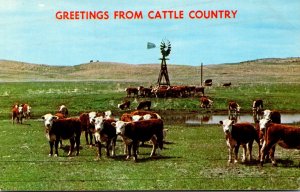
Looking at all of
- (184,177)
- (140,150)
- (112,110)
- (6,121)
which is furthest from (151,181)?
(6,121)

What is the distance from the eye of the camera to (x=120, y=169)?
9898mm

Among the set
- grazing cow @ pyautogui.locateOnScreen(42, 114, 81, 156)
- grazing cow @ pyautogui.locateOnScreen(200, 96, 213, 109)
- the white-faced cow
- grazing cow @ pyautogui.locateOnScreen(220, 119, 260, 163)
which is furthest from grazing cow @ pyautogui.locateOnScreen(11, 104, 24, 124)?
the white-faced cow

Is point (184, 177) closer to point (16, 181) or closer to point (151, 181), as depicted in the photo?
point (151, 181)

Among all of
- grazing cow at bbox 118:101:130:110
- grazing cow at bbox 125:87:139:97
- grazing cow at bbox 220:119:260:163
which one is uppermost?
grazing cow at bbox 125:87:139:97

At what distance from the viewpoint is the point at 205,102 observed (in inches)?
491

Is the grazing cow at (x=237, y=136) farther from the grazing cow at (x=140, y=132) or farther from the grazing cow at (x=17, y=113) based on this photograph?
the grazing cow at (x=17, y=113)

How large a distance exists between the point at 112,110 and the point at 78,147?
1.31 m

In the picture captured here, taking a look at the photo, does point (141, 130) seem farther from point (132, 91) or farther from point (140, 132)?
point (132, 91)

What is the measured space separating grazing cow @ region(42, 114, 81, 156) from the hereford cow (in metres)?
0.61

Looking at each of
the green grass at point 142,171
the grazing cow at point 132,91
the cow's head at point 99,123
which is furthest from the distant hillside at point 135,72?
the green grass at point 142,171

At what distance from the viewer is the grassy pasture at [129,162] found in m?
9.49

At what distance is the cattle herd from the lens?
10055 millimetres

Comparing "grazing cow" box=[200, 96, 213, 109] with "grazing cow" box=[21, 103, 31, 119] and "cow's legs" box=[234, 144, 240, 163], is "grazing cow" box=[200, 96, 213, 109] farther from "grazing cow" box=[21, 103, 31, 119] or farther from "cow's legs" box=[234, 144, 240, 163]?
"grazing cow" box=[21, 103, 31, 119]

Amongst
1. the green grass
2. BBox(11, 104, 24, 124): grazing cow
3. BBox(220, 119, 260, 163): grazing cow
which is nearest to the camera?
the green grass
